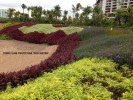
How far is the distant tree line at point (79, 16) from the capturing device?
151 feet

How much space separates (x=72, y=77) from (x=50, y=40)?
10966 millimetres

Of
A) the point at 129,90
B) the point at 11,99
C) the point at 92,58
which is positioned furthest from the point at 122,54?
the point at 11,99

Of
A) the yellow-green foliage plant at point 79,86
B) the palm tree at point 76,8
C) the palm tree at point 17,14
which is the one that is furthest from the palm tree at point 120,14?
the yellow-green foliage plant at point 79,86

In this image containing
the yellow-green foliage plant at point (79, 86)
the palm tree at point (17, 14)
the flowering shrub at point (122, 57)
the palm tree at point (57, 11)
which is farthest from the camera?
the palm tree at point (17, 14)

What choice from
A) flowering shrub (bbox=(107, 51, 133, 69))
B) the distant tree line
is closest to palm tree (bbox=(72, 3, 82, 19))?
the distant tree line

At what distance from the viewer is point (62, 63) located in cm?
848

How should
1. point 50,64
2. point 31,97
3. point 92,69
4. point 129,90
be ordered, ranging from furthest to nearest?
point 50,64 → point 92,69 → point 129,90 → point 31,97

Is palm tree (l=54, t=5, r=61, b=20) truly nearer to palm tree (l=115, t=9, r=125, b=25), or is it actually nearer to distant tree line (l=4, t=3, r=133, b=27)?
distant tree line (l=4, t=3, r=133, b=27)

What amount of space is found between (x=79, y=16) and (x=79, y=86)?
50.2 meters

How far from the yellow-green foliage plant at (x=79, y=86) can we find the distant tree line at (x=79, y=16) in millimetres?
37253

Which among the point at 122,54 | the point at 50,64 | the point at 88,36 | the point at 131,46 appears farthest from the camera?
the point at 88,36

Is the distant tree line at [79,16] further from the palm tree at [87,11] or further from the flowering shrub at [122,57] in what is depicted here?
the flowering shrub at [122,57]

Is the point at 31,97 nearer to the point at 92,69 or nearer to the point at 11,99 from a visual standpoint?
the point at 11,99

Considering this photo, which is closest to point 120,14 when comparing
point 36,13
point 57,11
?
point 57,11
